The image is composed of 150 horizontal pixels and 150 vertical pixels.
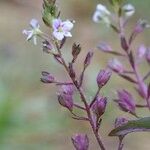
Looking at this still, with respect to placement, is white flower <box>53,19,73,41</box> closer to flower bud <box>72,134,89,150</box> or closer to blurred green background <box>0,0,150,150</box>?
flower bud <box>72,134,89,150</box>

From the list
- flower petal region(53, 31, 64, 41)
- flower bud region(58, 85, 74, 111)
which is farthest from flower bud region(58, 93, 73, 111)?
flower petal region(53, 31, 64, 41)

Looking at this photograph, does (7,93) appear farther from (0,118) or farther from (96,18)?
(96,18)

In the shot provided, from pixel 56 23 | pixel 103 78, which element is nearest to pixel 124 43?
pixel 103 78

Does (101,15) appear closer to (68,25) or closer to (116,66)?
(116,66)

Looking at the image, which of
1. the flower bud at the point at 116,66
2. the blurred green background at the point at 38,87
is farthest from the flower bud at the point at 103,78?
the blurred green background at the point at 38,87

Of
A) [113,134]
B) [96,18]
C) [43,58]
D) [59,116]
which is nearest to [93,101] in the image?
[113,134]

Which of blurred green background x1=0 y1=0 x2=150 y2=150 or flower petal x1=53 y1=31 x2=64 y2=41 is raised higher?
blurred green background x1=0 y1=0 x2=150 y2=150
